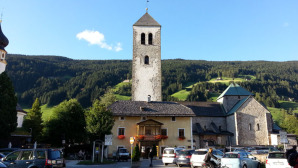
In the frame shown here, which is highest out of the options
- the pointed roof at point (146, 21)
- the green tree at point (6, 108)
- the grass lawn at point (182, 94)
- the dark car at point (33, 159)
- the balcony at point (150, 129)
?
the pointed roof at point (146, 21)

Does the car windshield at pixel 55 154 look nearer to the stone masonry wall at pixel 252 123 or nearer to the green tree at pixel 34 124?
the stone masonry wall at pixel 252 123

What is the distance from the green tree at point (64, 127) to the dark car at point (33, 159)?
3566 cm

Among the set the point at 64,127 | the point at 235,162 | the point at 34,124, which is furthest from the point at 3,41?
the point at 235,162

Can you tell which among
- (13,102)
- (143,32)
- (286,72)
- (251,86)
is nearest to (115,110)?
(13,102)

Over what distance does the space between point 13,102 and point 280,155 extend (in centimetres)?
3178

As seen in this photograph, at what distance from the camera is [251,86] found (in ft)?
452

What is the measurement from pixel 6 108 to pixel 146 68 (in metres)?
26.5

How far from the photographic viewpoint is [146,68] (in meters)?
49.6

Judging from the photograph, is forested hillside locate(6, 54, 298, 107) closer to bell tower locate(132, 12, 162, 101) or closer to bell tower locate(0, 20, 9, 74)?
bell tower locate(132, 12, 162, 101)

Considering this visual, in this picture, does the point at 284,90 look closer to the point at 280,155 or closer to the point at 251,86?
the point at 251,86

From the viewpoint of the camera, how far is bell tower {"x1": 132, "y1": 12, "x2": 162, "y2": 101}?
4809 centimetres

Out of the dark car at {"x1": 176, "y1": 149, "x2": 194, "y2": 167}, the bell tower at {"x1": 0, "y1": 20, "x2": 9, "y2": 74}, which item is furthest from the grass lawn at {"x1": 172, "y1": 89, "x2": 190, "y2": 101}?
the dark car at {"x1": 176, "y1": 149, "x2": 194, "y2": 167}

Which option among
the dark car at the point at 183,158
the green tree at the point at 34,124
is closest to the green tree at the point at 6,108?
the green tree at the point at 34,124

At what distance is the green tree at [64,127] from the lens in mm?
49138
